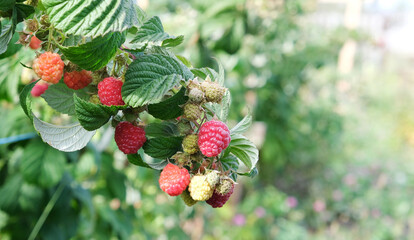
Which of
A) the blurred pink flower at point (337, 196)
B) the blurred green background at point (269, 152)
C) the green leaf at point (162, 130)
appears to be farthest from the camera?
the blurred pink flower at point (337, 196)

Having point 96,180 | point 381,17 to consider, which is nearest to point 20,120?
point 96,180

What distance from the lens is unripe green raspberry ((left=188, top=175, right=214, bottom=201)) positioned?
338mm

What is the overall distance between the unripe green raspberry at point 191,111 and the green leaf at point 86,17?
9cm

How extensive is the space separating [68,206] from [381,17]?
19.1 ft

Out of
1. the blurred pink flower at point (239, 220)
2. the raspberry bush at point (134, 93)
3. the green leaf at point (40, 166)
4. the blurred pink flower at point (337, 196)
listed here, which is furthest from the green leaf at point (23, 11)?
the blurred pink flower at point (337, 196)

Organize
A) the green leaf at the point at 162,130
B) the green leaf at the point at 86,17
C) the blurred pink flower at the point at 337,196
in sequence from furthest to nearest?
the blurred pink flower at the point at 337,196, the green leaf at the point at 162,130, the green leaf at the point at 86,17

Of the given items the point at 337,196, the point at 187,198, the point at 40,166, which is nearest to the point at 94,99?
the point at 187,198

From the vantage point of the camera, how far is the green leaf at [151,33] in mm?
344

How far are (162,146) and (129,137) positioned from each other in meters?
0.03

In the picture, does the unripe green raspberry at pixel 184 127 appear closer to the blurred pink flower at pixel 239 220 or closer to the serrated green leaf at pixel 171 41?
the serrated green leaf at pixel 171 41

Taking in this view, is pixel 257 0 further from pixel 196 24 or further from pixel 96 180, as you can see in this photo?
pixel 96 180

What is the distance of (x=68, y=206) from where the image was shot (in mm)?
1030

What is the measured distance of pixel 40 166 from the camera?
899mm

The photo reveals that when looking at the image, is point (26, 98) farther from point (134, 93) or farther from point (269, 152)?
point (269, 152)
